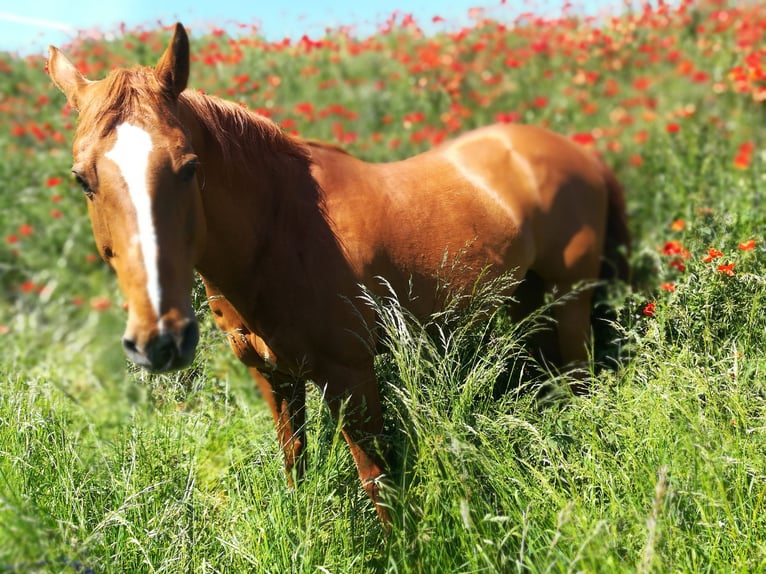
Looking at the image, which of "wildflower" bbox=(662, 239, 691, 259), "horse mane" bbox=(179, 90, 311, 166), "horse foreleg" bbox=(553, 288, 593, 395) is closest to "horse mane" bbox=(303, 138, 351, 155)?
"horse mane" bbox=(179, 90, 311, 166)

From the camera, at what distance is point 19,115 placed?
642 centimetres

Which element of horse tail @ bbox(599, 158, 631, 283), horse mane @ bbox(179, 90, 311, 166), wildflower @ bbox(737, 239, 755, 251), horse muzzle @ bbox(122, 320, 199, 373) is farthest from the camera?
horse tail @ bbox(599, 158, 631, 283)

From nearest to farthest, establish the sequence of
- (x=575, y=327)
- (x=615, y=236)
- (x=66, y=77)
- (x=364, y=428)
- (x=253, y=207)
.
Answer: (x=66, y=77) < (x=253, y=207) < (x=364, y=428) < (x=575, y=327) < (x=615, y=236)

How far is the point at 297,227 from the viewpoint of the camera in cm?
231

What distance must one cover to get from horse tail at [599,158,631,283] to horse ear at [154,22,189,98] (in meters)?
2.45

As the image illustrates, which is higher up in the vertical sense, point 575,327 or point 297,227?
point 297,227

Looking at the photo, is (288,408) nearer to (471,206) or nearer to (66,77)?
(471,206)

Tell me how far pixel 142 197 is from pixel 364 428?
1.20m

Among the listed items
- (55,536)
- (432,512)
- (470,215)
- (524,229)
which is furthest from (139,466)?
(524,229)

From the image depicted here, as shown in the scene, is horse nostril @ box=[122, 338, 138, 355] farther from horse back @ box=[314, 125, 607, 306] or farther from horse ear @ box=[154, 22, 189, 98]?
horse back @ box=[314, 125, 607, 306]

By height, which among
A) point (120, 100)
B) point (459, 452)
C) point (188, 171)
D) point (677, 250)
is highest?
point (120, 100)

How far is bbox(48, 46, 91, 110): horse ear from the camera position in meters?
1.99

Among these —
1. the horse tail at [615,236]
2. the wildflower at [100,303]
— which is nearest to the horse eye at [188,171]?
the horse tail at [615,236]

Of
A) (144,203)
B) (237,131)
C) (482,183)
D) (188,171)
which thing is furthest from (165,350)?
(482,183)
